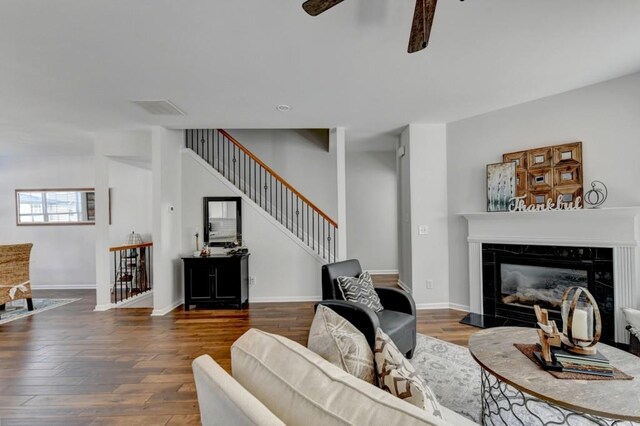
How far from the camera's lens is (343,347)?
3.65 feet

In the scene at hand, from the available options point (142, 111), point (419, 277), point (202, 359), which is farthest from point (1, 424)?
point (419, 277)

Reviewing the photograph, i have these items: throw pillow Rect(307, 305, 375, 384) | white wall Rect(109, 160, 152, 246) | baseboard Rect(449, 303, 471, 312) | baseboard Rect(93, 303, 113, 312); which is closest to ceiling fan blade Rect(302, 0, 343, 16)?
throw pillow Rect(307, 305, 375, 384)

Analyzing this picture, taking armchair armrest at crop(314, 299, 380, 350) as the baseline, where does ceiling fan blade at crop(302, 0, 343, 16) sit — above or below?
above

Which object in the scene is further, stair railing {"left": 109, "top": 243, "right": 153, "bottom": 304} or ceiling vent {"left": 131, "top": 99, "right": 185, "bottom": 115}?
stair railing {"left": 109, "top": 243, "right": 153, "bottom": 304}

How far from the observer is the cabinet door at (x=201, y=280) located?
4.40m

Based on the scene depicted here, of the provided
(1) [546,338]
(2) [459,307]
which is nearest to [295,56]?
(1) [546,338]

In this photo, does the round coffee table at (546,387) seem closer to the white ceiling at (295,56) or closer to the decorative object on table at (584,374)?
the decorative object on table at (584,374)

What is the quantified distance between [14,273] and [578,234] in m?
7.46

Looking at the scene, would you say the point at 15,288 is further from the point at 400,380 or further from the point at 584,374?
the point at 584,374

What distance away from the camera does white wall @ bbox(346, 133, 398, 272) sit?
6.79m

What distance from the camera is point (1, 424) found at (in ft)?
6.59

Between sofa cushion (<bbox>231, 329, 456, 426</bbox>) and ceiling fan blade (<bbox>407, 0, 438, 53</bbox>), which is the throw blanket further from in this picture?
ceiling fan blade (<bbox>407, 0, 438, 53</bbox>)

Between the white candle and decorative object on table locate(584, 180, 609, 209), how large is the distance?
2.14 m

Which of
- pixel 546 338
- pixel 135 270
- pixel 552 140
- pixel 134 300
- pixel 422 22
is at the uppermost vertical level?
pixel 422 22
